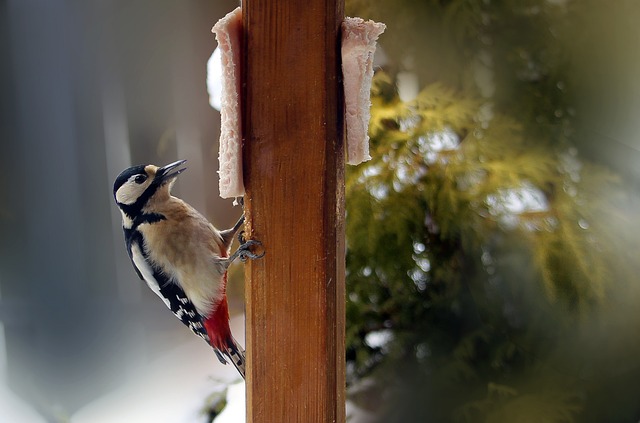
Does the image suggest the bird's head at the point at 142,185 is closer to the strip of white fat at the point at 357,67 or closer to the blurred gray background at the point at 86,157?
the strip of white fat at the point at 357,67

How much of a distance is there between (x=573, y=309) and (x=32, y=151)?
129 cm

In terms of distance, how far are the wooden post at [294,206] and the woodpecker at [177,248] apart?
4.3 inches

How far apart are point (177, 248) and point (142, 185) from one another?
0.09m

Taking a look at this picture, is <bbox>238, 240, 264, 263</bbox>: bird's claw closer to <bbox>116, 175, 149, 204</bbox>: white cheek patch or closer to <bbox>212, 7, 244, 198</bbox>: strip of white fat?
<bbox>212, 7, 244, 198</bbox>: strip of white fat

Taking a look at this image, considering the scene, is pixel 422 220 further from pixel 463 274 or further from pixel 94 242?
pixel 94 242

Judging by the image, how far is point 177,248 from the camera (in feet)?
2.51

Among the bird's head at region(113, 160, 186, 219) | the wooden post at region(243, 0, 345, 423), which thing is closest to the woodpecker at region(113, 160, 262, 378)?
the bird's head at region(113, 160, 186, 219)

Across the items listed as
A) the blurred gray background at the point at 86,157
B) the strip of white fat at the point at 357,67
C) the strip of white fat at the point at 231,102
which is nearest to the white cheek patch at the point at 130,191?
the strip of white fat at the point at 231,102

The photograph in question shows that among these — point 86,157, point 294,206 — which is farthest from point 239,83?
point 86,157

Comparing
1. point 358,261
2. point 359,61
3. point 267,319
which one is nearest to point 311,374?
point 267,319

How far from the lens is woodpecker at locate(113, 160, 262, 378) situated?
0.75m

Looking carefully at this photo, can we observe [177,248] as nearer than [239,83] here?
No

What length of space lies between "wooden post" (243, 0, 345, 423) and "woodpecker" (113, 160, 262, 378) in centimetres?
11

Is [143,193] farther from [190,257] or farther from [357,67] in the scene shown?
[357,67]
